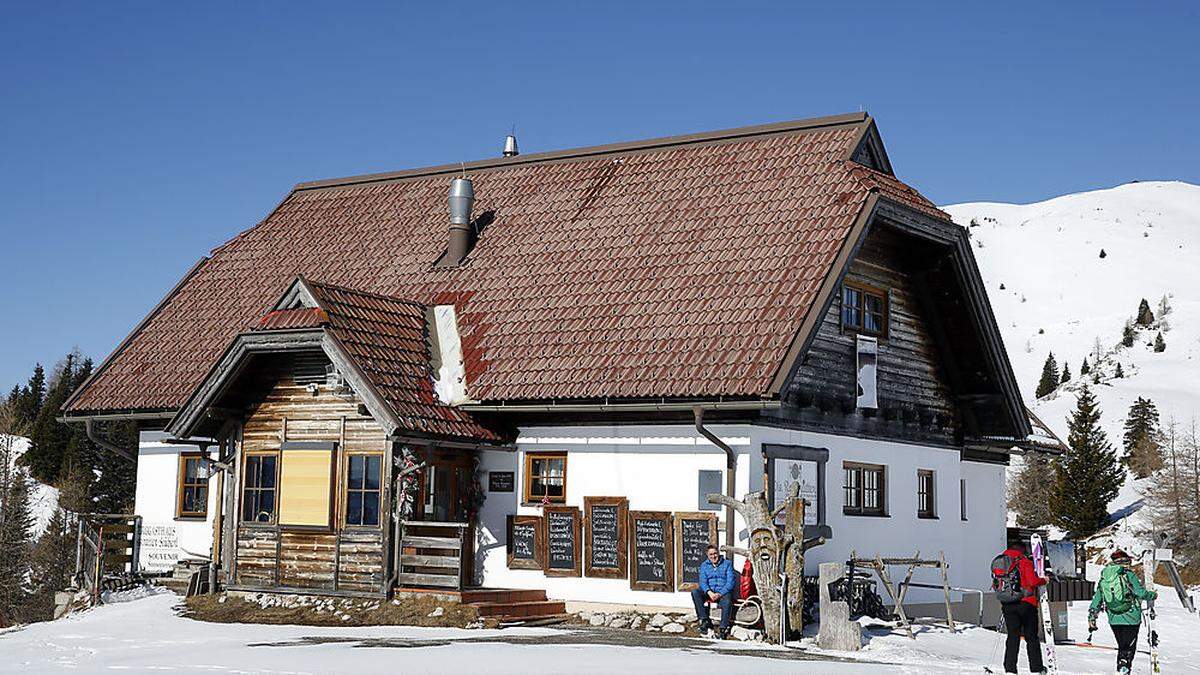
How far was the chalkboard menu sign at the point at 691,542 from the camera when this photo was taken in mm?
20250

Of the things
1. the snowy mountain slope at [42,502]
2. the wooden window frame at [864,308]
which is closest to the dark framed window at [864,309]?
the wooden window frame at [864,308]

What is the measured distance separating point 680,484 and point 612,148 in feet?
30.4

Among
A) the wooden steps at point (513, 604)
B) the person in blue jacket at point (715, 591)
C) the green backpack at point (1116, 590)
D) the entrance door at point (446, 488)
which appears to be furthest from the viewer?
the entrance door at point (446, 488)

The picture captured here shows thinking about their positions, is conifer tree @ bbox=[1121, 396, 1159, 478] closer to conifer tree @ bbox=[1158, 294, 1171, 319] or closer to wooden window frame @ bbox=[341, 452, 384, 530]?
conifer tree @ bbox=[1158, 294, 1171, 319]

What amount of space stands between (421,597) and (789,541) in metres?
5.77

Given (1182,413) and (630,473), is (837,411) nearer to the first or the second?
(630,473)

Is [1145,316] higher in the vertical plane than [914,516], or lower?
higher

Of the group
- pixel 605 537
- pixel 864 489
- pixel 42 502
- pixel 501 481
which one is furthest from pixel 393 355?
pixel 42 502

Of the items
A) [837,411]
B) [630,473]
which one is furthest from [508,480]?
[837,411]

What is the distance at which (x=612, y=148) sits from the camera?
27469mm

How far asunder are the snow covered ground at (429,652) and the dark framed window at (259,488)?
81.1 inches

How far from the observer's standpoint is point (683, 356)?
20703 millimetres

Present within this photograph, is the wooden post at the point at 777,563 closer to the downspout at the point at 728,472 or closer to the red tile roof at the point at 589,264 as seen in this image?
the downspout at the point at 728,472

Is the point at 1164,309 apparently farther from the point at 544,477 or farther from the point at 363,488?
the point at 363,488
